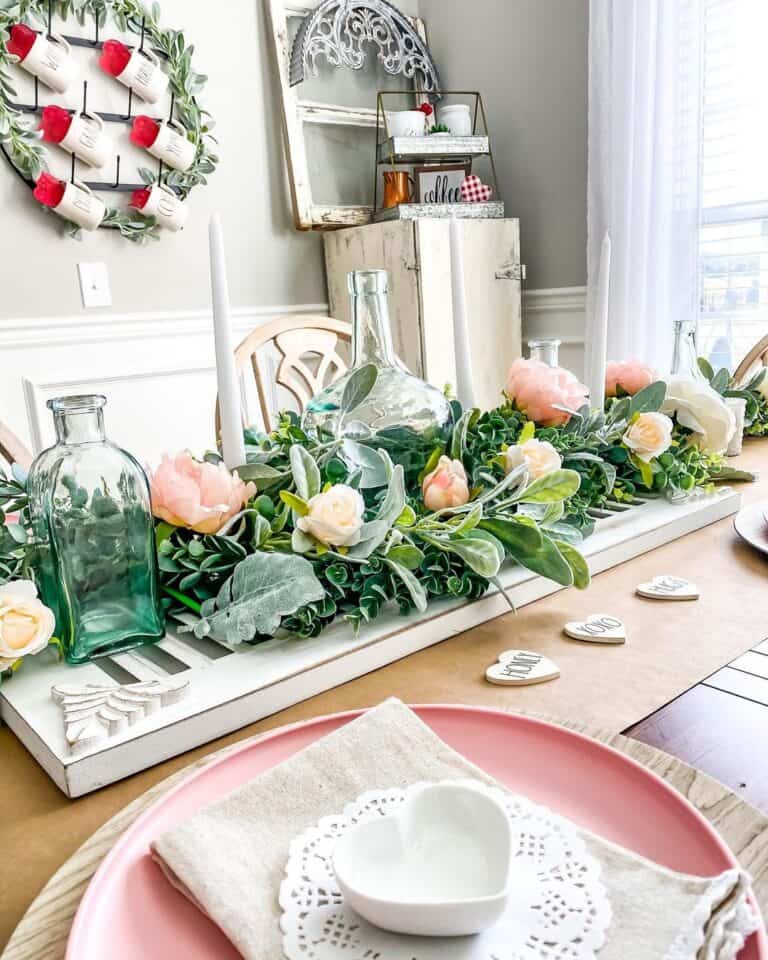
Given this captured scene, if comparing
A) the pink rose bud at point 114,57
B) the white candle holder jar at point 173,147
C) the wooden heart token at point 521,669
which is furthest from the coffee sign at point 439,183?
the wooden heart token at point 521,669

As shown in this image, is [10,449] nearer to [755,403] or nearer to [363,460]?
[363,460]

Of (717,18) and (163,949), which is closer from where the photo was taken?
(163,949)

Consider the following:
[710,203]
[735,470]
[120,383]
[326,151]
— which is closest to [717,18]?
[710,203]

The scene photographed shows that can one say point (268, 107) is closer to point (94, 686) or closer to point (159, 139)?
point (159, 139)

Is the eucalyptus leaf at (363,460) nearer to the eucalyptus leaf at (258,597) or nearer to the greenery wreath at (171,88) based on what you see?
the eucalyptus leaf at (258,597)

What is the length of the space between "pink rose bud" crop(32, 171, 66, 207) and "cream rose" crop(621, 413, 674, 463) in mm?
1884

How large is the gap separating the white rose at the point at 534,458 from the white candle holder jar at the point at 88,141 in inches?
76.8

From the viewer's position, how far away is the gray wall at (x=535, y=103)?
2.66 m

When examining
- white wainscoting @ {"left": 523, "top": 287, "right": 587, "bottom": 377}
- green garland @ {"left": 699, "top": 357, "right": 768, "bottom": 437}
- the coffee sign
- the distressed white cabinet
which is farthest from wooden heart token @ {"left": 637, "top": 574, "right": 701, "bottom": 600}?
the coffee sign

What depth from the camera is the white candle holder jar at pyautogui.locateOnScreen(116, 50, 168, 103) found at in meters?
2.24

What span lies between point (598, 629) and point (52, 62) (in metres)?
2.21

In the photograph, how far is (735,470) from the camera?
113 cm

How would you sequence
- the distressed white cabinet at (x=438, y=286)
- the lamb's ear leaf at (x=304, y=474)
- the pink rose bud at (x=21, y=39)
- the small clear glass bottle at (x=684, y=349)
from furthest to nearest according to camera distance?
the distressed white cabinet at (x=438, y=286) < the pink rose bud at (x=21, y=39) < the small clear glass bottle at (x=684, y=349) < the lamb's ear leaf at (x=304, y=474)

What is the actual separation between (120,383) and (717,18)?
213 centimetres
